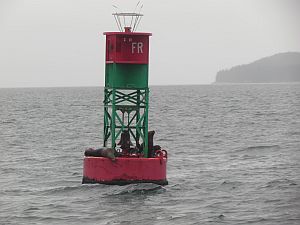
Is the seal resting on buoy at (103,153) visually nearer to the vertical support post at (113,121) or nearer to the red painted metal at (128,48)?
the vertical support post at (113,121)

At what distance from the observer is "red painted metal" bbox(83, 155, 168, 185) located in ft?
104

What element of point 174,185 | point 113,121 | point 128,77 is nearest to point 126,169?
point 113,121

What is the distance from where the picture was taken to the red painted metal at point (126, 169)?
31734mm

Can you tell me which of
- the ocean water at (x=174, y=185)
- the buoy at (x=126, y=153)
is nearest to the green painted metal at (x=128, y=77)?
the buoy at (x=126, y=153)

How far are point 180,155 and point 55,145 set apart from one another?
953cm

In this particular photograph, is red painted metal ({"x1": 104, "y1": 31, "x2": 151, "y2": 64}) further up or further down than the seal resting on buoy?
further up

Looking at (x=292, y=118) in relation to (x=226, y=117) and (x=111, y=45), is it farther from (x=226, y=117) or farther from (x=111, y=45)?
(x=111, y=45)

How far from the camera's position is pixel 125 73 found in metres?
32.6

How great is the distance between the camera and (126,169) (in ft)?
104

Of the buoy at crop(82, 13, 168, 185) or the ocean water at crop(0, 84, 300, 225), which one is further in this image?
the buoy at crop(82, 13, 168, 185)

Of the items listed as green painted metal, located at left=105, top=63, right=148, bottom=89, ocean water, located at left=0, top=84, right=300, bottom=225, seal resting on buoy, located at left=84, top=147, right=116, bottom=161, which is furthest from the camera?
green painted metal, located at left=105, top=63, right=148, bottom=89

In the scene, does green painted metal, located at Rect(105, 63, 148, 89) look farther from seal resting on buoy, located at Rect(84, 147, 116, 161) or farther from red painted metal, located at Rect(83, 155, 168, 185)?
red painted metal, located at Rect(83, 155, 168, 185)

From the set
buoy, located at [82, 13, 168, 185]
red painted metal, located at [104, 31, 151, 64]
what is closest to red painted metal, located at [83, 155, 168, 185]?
buoy, located at [82, 13, 168, 185]

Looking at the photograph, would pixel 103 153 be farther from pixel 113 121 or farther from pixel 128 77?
pixel 128 77
